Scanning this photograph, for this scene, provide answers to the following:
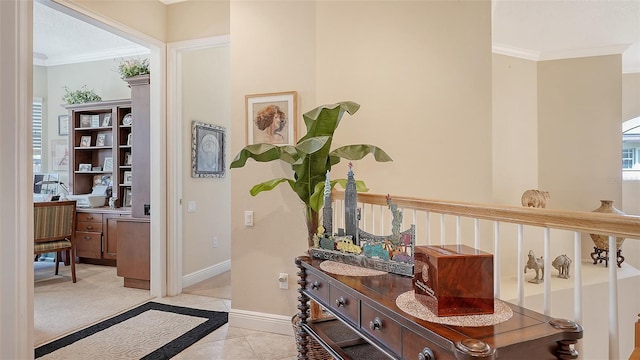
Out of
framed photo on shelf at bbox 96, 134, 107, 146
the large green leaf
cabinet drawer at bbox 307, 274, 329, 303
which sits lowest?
cabinet drawer at bbox 307, 274, 329, 303

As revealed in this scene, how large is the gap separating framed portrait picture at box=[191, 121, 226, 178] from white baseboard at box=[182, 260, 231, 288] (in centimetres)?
123

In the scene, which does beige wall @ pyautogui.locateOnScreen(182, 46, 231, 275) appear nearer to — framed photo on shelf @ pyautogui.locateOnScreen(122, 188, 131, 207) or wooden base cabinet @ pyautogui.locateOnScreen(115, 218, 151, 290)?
wooden base cabinet @ pyautogui.locateOnScreen(115, 218, 151, 290)

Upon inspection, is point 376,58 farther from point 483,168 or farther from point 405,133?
point 483,168

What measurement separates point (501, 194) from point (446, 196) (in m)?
1.97

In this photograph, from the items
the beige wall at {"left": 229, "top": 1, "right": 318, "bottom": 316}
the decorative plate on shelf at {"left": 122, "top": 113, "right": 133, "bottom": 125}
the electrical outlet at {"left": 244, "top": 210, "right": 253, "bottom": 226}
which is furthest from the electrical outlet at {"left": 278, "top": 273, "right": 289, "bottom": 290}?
the decorative plate on shelf at {"left": 122, "top": 113, "right": 133, "bottom": 125}

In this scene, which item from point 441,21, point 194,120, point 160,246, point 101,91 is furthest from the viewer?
point 101,91

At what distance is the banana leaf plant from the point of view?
93.2 inches

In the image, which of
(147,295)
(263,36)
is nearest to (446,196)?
(263,36)

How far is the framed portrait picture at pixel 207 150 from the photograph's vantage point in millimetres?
4320

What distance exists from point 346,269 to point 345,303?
0.22m

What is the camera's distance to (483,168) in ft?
10.1

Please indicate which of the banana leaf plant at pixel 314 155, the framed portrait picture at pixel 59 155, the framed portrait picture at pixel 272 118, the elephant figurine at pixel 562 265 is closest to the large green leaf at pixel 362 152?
the banana leaf plant at pixel 314 155

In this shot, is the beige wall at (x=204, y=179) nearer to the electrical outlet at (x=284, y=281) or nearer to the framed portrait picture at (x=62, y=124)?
the electrical outlet at (x=284, y=281)

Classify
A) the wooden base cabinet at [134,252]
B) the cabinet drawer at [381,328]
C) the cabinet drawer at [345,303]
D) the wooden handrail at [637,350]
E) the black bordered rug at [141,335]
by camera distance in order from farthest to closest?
1. the wooden base cabinet at [134,252]
2. the black bordered rug at [141,335]
3. the cabinet drawer at [345,303]
4. the cabinet drawer at [381,328]
5. the wooden handrail at [637,350]
